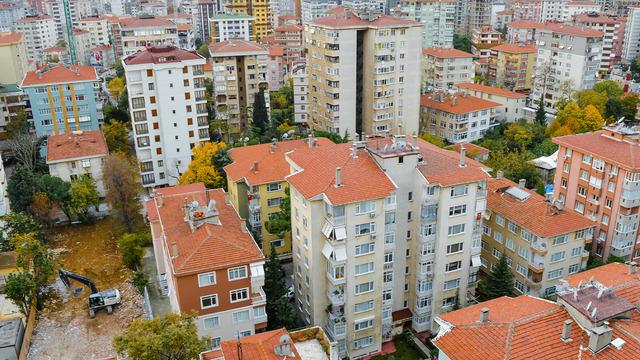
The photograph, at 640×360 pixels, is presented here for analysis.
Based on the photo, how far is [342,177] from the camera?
113ft

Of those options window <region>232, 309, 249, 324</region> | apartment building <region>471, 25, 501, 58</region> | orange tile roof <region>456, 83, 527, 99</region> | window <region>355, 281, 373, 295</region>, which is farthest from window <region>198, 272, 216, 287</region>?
apartment building <region>471, 25, 501, 58</region>

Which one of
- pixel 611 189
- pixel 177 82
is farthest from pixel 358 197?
pixel 177 82

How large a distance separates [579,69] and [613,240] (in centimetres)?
5550

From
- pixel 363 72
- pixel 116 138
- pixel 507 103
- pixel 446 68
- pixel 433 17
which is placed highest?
pixel 433 17

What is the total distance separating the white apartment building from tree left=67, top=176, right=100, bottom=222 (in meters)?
9.46

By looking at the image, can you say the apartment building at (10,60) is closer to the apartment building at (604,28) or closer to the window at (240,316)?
the window at (240,316)

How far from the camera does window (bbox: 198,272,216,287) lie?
32.0m

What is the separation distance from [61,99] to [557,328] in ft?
219

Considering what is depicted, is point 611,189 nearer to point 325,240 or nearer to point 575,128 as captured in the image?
point 325,240

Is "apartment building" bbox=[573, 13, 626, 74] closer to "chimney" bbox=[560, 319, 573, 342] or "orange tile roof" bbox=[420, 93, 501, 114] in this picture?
"orange tile roof" bbox=[420, 93, 501, 114]

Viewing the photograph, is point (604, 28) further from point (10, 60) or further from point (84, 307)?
point (84, 307)

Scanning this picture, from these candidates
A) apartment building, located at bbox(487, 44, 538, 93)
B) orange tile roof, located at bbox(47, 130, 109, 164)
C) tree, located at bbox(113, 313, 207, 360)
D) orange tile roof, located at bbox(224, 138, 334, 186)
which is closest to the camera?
tree, located at bbox(113, 313, 207, 360)

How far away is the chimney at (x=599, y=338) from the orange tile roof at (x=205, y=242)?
707 inches

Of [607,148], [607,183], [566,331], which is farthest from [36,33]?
[566,331]
